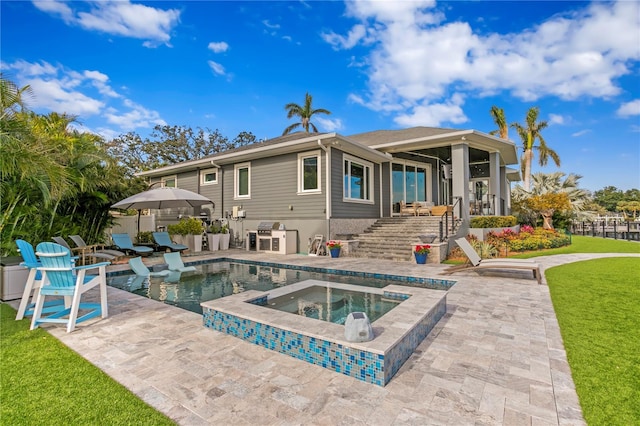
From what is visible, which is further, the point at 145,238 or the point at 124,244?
the point at 145,238

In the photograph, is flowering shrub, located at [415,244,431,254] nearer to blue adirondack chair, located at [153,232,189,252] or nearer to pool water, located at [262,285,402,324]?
pool water, located at [262,285,402,324]

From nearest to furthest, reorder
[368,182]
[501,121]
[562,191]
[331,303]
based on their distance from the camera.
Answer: [331,303] < [368,182] < [562,191] < [501,121]

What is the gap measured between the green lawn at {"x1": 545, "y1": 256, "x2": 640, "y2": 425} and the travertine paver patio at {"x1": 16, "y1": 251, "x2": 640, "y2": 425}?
13 centimetres

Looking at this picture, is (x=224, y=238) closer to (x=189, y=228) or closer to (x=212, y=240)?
(x=212, y=240)

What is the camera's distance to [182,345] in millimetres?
3303

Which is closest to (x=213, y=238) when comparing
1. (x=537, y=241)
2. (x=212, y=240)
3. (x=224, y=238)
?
(x=212, y=240)

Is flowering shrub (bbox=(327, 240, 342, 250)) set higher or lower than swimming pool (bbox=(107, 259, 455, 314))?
higher

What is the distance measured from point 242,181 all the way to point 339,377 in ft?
39.6

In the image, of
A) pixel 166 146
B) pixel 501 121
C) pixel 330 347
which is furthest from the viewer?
pixel 166 146

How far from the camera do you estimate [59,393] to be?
236 cm

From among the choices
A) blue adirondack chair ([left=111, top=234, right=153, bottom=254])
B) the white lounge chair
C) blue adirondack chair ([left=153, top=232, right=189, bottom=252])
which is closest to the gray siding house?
blue adirondack chair ([left=153, top=232, right=189, bottom=252])

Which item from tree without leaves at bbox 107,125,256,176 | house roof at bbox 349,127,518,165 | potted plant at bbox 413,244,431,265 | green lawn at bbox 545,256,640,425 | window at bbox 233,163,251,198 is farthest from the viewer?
tree without leaves at bbox 107,125,256,176

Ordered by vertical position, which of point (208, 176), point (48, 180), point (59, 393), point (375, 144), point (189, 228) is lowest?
point (59, 393)

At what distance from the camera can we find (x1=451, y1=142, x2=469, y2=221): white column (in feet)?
37.6
